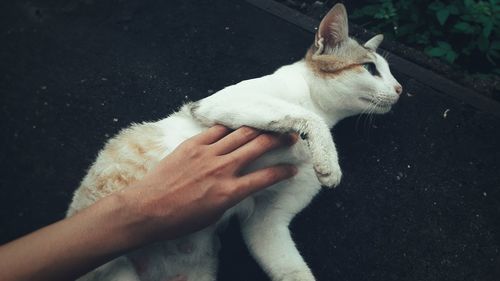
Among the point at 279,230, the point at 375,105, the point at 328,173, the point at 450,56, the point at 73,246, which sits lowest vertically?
the point at 279,230

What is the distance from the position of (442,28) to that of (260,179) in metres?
1.95

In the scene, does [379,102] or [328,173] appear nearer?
[328,173]

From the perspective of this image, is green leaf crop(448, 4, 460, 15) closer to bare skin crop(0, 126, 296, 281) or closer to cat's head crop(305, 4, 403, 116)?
cat's head crop(305, 4, 403, 116)

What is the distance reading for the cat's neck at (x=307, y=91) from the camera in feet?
7.18

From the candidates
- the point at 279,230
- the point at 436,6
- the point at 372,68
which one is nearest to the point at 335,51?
the point at 372,68

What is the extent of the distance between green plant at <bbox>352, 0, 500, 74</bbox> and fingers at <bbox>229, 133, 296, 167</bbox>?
1.46 meters

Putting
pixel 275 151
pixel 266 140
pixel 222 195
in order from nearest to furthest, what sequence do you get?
pixel 222 195 → pixel 266 140 → pixel 275 151

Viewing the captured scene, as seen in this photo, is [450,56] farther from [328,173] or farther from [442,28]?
[328,173]

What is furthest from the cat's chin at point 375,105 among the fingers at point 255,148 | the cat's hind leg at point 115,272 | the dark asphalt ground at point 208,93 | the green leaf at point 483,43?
the cat's hind leg at point 115,272

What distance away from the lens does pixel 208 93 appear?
2.79 meters

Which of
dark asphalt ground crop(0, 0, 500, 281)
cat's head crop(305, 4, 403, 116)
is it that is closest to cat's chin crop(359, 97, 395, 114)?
cat's head crop(305, 4, 403, 116)

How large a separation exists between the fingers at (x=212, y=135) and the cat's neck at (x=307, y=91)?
1.34 feet

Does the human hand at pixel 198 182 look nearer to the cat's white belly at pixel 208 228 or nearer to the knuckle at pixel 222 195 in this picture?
the knuckle at pixel 222 195

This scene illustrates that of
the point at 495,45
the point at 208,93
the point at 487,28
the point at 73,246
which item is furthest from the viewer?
the point at 208,93
